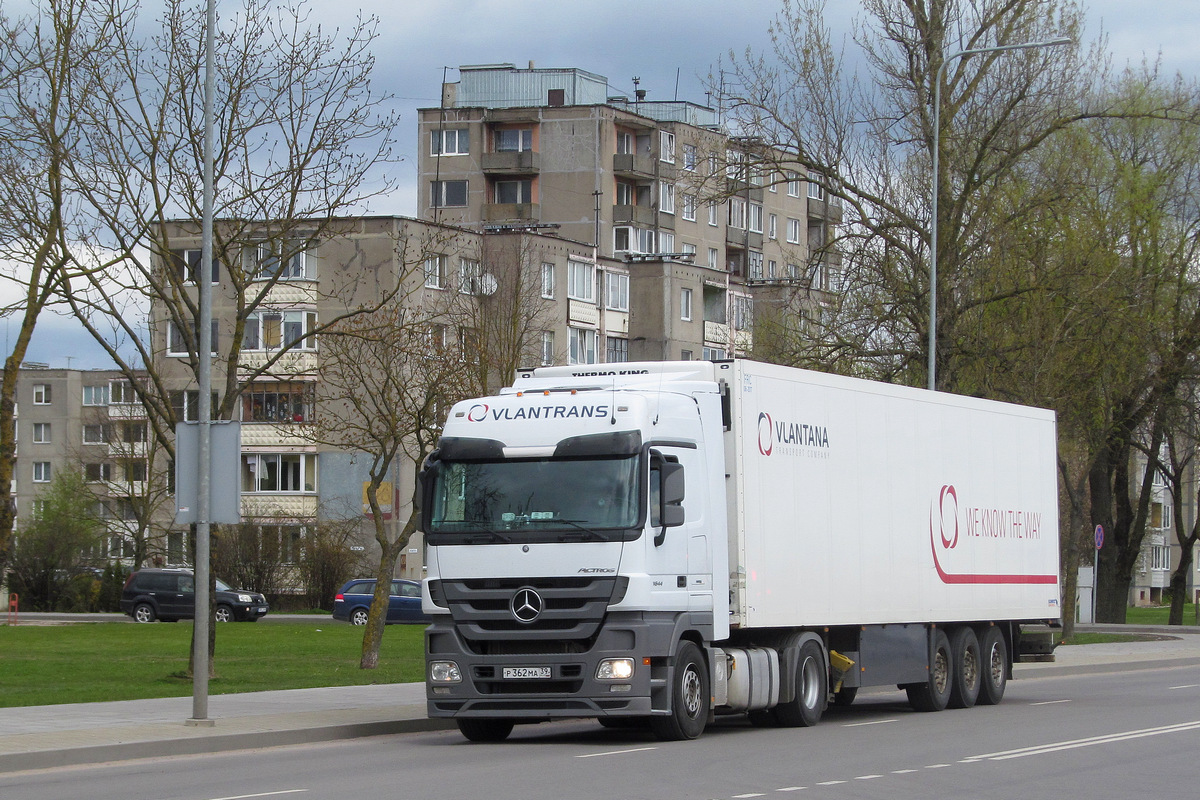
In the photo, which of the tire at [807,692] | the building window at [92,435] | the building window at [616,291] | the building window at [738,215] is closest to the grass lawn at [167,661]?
the tire at [807,692]

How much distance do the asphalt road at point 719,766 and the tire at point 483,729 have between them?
0.54 feet

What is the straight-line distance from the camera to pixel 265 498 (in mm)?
69688

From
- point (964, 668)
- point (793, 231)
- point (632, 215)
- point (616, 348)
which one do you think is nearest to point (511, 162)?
point (632, 215)

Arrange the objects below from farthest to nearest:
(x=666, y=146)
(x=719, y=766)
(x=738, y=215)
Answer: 1. (x=738, y=215)
2. (x=666, y=146)
3. (x=719, y=766)

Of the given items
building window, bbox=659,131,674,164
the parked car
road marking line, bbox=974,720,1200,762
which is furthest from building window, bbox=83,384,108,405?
road marking line, bbox=974,720,1200,762

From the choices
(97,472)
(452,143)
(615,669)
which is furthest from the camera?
(97,472)

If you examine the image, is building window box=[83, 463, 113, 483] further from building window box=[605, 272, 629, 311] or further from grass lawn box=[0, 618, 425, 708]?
grass lawn box=[0, 618, 425, 708]

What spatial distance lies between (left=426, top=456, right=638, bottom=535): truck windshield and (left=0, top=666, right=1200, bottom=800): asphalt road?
212 centimetres

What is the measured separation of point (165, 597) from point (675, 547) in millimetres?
39127

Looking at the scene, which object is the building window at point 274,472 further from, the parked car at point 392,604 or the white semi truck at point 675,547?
the white semi truck at point 675,547

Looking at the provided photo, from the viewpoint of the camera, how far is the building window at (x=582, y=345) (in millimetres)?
76125

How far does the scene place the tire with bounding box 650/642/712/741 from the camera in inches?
Result: 611

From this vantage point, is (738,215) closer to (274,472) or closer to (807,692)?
(274,472)

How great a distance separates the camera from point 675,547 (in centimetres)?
1551
